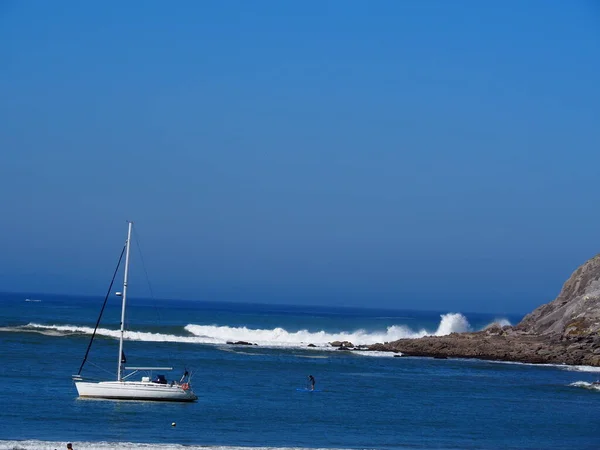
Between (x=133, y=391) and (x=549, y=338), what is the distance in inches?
1617

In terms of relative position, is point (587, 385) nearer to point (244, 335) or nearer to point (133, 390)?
point (133, 390)

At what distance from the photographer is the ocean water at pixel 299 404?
107 feet

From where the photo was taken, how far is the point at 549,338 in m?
72.1

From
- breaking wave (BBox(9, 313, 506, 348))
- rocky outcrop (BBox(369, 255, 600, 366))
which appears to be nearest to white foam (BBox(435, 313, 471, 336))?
breaking wave (BBox(9, 313, 506, 348))

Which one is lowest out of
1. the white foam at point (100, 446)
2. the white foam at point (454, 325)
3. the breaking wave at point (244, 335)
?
the white foam at point (100, 446)

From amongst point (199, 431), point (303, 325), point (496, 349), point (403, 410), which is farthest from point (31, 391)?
point (303, 325)

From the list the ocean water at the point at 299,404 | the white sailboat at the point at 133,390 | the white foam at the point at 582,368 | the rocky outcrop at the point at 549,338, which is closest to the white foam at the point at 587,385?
the ocean water at the point at 299,404

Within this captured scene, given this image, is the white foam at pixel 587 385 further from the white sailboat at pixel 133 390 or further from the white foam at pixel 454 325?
the white foam at pixel 454 325

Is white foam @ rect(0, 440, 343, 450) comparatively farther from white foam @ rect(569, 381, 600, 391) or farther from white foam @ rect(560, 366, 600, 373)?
white foam @ rect(560, 366, 600, 373)

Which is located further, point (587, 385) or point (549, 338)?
point (549, 338)

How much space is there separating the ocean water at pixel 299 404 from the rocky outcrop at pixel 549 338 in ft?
12.2

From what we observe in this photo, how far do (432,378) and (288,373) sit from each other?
322 inches

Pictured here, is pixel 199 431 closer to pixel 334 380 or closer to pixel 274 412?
pixel 274 412

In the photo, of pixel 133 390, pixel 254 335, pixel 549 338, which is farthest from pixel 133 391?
pixel 254 335
